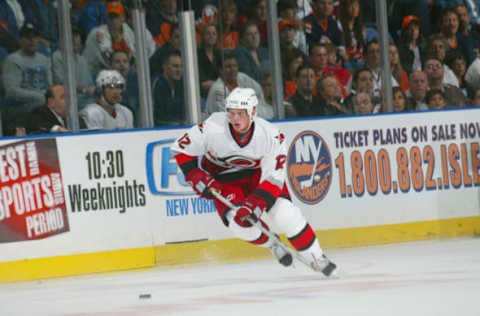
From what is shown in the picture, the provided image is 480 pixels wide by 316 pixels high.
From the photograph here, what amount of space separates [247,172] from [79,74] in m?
1.87

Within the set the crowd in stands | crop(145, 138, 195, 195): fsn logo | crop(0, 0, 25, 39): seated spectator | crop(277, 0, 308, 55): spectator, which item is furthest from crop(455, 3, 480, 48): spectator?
crop(0, 0, 25, 39): seated spectator

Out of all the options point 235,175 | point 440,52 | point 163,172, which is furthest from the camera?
point 440,52

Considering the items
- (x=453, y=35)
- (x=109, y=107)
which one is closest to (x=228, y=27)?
(x=109, y=107)

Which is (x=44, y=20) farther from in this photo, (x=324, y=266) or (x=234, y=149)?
(x=324, y=266)

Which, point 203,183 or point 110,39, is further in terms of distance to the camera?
point 110,39

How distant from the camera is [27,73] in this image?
23.3 feet

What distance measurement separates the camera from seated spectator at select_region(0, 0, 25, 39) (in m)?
7.09

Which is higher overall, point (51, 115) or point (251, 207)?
point (51, 115)

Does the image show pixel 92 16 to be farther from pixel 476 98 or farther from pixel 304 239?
Result: pixel 476 98

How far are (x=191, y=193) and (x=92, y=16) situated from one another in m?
1.68

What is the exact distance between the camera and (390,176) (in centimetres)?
810

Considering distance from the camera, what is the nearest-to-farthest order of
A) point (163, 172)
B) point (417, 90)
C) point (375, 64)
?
point (163, 172), point (375, 64), point (417, 90)

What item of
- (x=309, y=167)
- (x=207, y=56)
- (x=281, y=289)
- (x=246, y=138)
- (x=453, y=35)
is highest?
(x=453, y=35)

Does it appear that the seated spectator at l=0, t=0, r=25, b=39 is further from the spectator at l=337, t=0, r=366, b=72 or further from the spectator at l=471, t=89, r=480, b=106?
the spectator at l=471, t=89, r=480, b=106
